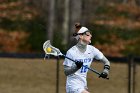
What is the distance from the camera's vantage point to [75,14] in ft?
105

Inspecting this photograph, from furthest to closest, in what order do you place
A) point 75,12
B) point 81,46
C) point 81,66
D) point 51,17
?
point 51,17, point 75,12, point 81,46, point 81,66

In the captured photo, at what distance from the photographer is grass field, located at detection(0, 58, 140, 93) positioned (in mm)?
19547

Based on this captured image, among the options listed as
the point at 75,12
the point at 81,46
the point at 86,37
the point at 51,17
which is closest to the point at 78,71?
the point at 81,46

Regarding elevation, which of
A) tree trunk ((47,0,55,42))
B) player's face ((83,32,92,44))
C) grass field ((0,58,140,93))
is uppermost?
player's face ((83,32,92,44))

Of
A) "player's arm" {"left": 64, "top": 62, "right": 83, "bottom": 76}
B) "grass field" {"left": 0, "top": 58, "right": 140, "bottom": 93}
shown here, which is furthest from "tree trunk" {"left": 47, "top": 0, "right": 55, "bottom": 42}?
"player's arm" {"left": 64, "top": 62, "right": 83, "bottom": 76}

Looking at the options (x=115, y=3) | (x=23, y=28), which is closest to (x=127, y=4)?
(x=115, y=3)

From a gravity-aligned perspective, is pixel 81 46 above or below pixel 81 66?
above

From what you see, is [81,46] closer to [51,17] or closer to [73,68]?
[73,68]

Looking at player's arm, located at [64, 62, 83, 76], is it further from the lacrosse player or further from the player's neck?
the player's neck

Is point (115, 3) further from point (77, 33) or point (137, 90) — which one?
point (77, 33)

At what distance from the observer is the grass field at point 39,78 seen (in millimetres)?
19547

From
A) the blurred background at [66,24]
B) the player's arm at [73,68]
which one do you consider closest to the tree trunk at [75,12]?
the blurred background at [66,24]

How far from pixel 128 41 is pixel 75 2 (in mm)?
3628

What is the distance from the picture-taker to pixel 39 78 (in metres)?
20.5
